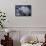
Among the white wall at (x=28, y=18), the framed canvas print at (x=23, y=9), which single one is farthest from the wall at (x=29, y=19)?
the framed canvas print at (x=23, y=9)

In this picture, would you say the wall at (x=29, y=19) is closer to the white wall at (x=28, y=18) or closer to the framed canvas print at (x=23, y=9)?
the white wall at (x=28, y=18)

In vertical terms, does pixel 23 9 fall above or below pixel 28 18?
above

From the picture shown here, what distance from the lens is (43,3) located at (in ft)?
13.2

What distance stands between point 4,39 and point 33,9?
A: 47.1 inches

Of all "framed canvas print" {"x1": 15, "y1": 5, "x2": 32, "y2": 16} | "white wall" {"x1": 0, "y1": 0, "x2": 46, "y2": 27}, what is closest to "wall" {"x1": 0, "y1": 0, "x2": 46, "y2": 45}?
"white wall" {"x1": 0, "y1": 0, "x2": 46, "y2": 27}

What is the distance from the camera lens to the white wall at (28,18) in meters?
4.03

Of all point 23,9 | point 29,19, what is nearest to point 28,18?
point 29,19

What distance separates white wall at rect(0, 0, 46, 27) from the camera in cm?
403

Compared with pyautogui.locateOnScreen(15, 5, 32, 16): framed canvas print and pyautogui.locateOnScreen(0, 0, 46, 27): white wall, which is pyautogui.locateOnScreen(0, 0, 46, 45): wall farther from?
pyautogui.locateOnScreen(15, 5, 32, 16): framed canvas print

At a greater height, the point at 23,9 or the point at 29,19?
the point at 23,9

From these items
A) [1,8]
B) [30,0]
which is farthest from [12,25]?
[30,0]

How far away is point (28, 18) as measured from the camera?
160 inches

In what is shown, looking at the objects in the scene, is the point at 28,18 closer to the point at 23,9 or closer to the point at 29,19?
the point at 29,19

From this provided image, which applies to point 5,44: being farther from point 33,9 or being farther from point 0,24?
point 33,9
